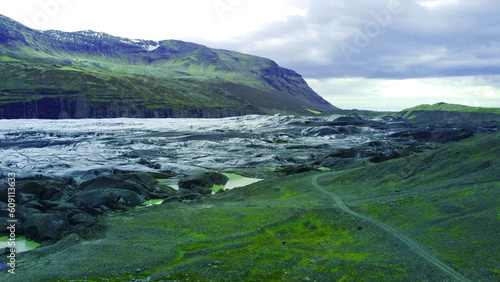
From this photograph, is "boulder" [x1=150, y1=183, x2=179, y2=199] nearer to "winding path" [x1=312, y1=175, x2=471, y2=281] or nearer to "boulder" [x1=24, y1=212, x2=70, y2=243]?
"boulder" [x1=24, y1=212, x2=70, y2=243]

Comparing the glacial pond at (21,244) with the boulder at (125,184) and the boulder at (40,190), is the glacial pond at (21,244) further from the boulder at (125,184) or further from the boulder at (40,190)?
the boulder at (125,184)

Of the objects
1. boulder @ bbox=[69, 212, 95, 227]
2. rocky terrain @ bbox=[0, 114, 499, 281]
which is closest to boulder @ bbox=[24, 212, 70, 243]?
rocky terrain @ bbox=[0, 114, 499, 281]

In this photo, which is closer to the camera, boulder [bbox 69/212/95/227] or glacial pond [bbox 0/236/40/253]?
glacial pond [bbox 0/236/40/253]

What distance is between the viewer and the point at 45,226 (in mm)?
30000

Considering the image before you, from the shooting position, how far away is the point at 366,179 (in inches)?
1713

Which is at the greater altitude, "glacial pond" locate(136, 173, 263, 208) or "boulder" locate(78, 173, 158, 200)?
"boulder" locate(78, 173, 158, 200)

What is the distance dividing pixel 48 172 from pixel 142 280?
46.8 meters

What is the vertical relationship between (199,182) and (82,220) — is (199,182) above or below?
above

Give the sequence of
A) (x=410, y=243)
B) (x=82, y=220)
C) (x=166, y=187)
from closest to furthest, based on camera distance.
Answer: (x=410, y=243) → (x=82, y=220) → (x=166, y=187)

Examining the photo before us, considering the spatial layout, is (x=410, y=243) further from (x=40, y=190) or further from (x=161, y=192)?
(x=40, y=190)

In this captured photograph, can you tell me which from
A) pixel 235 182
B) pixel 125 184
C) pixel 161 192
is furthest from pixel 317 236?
pixel 235 182

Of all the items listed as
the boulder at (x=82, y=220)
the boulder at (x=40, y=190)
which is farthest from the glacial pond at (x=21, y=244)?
the boulder at (x=40, y=190)

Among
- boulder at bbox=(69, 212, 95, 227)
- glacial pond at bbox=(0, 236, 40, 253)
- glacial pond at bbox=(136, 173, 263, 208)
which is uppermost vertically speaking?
boulder at bbox=(69, 212, 95, 227)

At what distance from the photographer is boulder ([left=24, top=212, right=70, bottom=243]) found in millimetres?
29641
